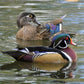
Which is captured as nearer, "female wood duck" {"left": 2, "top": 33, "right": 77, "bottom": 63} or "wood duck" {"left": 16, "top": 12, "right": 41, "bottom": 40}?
"female wood duck" {"left": 2, "top": 33, "right": 77, "bottom": 63}

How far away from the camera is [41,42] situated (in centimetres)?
1388

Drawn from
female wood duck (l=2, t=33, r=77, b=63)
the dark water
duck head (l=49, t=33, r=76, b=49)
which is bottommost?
the dark water

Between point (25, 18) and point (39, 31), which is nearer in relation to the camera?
point (39, 31)

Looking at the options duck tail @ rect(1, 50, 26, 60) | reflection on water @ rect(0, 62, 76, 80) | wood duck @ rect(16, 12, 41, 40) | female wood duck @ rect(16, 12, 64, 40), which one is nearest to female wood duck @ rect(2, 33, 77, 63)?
duck tail @ rect(1, 50, 26, 60)

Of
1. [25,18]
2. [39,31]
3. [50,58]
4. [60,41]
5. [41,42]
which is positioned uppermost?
[60,41]

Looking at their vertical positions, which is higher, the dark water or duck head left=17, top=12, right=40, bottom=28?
duck head left=17, top=12, right=40, bottom=28

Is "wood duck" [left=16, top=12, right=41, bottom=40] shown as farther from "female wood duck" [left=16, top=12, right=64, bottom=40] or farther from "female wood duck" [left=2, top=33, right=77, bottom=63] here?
"female wood duck" [left=2, top=33, right=77, bottom=63]

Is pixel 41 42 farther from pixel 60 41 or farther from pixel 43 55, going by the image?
pixel 43 55

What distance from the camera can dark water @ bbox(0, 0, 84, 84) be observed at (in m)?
9.41

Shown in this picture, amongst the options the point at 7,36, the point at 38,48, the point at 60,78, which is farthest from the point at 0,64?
the point at 7,36

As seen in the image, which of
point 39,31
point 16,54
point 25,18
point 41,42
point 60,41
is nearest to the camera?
point 16,54

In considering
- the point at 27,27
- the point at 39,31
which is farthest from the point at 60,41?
the point at 27,27

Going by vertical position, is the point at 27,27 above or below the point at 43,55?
below

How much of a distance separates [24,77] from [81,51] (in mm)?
2935
